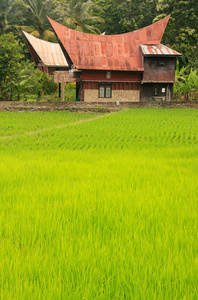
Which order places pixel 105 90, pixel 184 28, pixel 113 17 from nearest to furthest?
1. pixel 105 90
2. pixel 184 28
3. pixel 113 17

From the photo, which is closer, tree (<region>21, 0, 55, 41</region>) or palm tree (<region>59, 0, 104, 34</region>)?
palm tree (<region>59, 0, 104, 34</region>)

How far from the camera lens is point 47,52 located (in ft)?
85.0

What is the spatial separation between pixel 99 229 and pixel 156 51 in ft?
65.3

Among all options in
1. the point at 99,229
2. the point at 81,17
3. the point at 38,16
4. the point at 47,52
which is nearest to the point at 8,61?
the point at 47,52

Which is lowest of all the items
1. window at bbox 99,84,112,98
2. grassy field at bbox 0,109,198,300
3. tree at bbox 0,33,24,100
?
grassy field at bbox 0,109,198,300

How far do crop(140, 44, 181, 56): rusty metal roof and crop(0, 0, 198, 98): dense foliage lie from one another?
3864mm

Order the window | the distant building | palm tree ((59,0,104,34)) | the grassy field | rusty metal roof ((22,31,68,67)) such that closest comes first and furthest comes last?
the grassy field < the distant building < the window < rusty metal roof ((22,31,68,67)) < palm tree ((59,0,104,34))

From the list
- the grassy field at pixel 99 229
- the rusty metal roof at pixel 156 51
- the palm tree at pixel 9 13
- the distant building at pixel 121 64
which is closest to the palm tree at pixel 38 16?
the palm tree at pixel 9 13

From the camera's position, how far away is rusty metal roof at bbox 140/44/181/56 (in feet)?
66.1

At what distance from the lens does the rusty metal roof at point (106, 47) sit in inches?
800

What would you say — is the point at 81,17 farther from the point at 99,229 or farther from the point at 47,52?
the point at 99,229

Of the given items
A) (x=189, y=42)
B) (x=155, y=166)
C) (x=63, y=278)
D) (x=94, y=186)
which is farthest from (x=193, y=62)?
(x=63, y=278)

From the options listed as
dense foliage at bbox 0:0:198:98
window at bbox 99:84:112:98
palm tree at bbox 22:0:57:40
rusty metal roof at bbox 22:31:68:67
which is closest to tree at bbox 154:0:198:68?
dense foliage at bbox 0:0:198:98

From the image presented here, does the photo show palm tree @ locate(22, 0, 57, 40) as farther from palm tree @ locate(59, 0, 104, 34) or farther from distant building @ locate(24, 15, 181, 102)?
distant building @ locate(24, 15, 181, 102)
